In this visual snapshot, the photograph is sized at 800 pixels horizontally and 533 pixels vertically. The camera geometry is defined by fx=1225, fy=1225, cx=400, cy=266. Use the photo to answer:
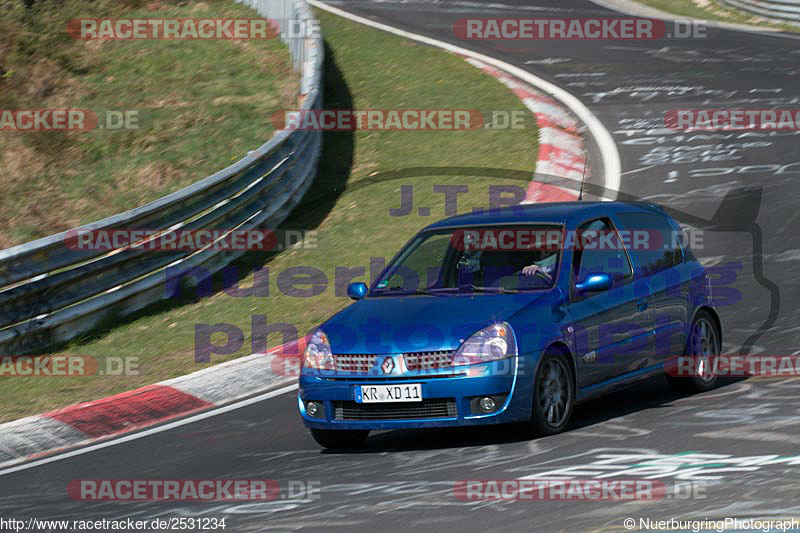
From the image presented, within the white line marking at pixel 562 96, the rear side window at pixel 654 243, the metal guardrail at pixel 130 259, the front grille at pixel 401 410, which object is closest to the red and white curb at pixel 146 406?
the metal guardrail at pixel 130 259

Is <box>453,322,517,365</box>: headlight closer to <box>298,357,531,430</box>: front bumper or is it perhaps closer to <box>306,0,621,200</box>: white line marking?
<box>298,357,531,430</box>: front bumper

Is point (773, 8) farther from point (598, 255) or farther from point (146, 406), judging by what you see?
point (146, 406)

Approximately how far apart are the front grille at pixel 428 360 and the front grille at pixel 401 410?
0.70ft

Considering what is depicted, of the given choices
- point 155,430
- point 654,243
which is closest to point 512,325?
point 654,243

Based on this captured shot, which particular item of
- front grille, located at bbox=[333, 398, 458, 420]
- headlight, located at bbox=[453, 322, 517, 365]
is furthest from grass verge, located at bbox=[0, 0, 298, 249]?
headlight, located at bbox=[453, 322, 517, 365]

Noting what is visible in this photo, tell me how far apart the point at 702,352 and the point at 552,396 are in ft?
6.38

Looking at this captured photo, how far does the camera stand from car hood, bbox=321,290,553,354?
7707mm

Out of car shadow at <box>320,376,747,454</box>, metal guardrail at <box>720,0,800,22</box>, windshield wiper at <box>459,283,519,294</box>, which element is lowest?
car shadow at <box>320,376,747,454</box>

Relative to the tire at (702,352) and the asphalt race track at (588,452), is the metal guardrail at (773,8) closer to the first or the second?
the asphalt race track at (588,452)

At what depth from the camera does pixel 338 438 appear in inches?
324

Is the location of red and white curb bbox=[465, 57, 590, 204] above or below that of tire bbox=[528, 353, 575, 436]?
above

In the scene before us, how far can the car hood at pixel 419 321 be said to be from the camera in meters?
7.71

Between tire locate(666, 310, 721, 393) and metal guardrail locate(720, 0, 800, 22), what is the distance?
787 inches

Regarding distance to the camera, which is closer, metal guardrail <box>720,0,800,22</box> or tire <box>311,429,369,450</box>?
tire <box>311,429,369,450</box>
